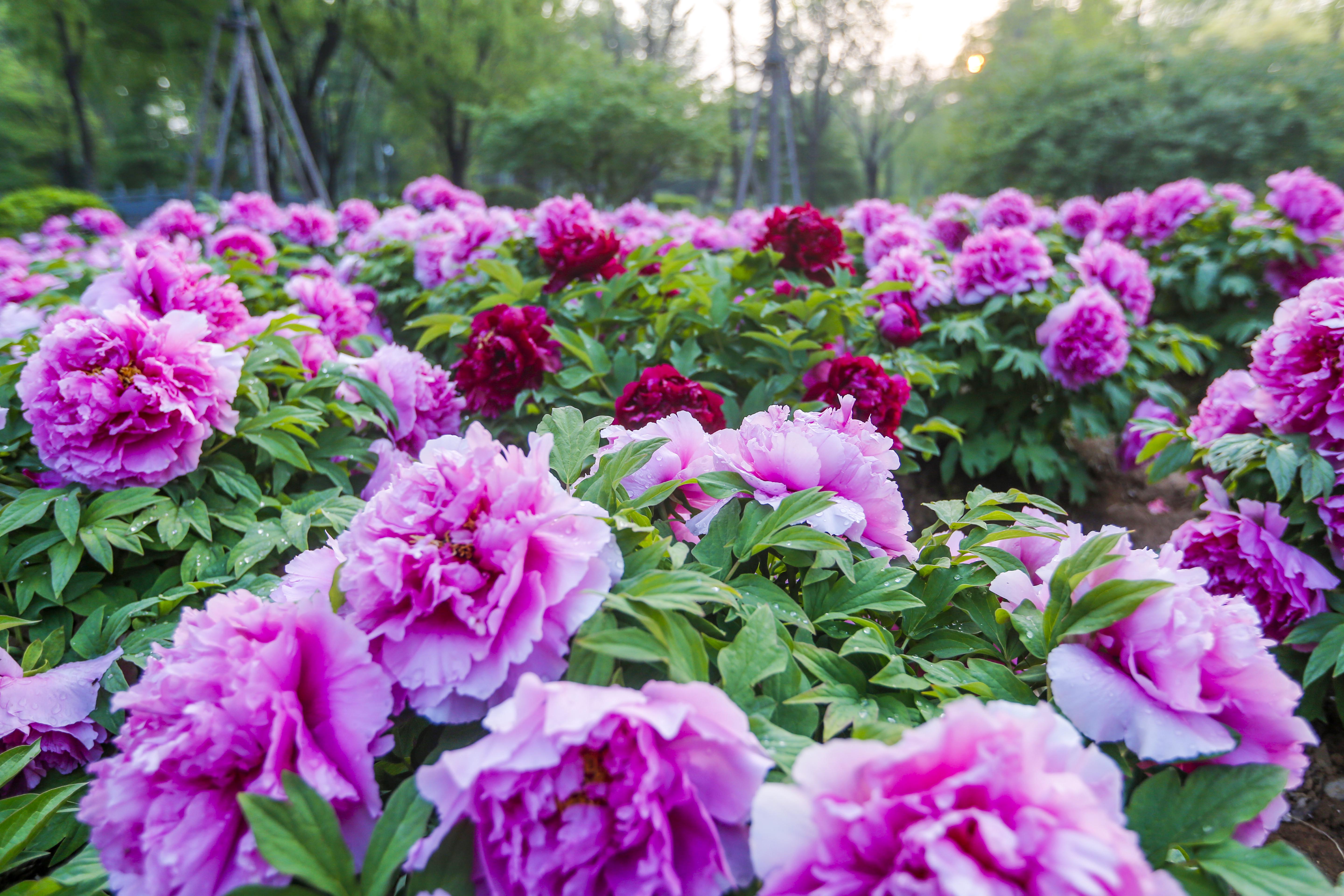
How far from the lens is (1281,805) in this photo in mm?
797

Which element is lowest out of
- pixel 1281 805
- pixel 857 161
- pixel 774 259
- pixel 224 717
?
pixel 1281 805

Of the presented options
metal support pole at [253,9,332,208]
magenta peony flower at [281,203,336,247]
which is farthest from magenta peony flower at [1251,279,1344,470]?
metal support pole at [253,9,332,208]

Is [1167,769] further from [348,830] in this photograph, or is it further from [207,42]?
[207,42]

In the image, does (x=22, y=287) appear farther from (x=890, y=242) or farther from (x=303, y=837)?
(x=890, y=242)

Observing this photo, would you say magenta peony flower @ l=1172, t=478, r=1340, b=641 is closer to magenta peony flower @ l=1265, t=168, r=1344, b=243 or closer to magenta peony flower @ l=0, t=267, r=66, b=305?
magenta peony flower @ l=1265, t=168, r=1344, b=243

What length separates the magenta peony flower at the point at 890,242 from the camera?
427cm

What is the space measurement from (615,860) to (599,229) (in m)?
2.57

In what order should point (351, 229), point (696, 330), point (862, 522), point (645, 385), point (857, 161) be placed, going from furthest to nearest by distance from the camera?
point (857, 161) < point (351, 229) < point (696, 330) < point (645, 385) < point (862, 522)

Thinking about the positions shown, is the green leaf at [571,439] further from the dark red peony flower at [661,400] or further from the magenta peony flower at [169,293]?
the magenta peony flower at [169,293]

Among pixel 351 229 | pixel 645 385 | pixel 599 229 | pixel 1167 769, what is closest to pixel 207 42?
pixel 351 229

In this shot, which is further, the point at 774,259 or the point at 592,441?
the point at 774,259

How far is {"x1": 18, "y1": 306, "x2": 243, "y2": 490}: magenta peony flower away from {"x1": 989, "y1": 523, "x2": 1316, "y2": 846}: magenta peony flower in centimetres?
185

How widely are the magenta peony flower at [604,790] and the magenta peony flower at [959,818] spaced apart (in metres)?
0.07

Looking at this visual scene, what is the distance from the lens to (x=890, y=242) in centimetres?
431
